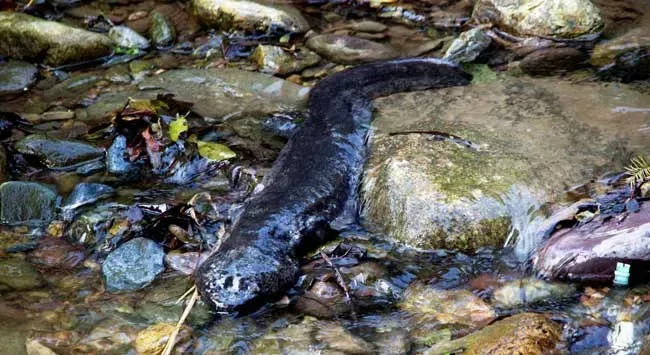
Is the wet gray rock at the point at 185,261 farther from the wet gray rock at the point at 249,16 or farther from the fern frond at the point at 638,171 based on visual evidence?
the wet gray rock at the point at 249,16

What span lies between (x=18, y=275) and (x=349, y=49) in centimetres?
387

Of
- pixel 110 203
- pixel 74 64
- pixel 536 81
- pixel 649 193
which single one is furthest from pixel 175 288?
pixel 74 64

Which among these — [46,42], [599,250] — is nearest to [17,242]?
[46,42]

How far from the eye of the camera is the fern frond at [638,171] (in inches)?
163

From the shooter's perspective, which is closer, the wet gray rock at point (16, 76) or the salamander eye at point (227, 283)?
the salamander eye at point (227, 283)

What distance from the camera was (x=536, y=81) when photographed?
5816mm

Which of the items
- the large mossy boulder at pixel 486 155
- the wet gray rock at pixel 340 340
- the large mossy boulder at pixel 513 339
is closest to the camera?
the large mossy boulder at pixel 513 339

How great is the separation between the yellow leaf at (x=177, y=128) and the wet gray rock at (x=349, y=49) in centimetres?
193

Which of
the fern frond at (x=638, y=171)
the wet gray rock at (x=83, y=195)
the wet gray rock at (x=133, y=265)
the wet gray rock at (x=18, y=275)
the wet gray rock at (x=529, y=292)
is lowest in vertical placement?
the wet gray rock at (x=18, y=275)

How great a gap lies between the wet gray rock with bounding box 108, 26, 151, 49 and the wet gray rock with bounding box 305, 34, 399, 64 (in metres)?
1.78

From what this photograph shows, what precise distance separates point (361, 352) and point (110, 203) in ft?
7.63

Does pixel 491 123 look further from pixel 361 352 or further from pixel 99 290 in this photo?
pixel 99 290

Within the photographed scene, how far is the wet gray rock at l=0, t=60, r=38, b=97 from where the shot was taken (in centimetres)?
674

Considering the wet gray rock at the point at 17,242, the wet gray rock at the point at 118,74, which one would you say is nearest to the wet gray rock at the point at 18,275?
the wet gray rock at the point at 17,242
